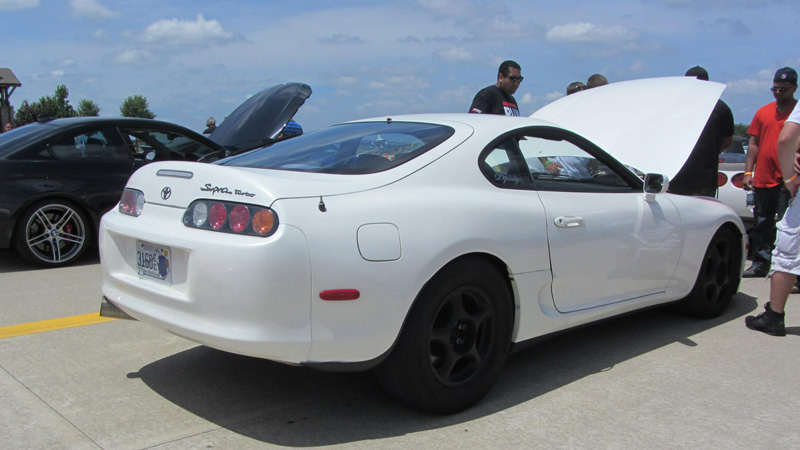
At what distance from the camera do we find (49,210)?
6.65 meters

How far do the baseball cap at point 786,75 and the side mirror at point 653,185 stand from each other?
247 centimetres

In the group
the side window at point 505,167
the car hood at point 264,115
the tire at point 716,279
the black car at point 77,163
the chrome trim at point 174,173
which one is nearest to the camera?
the chrome trim at point 174,173

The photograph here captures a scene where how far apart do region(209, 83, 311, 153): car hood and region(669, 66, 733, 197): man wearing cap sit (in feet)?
12.6

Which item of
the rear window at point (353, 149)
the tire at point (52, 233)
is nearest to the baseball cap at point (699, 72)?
the rear window at point (353, 149)

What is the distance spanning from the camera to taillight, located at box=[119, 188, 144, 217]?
3266mm

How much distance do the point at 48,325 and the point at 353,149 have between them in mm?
2523

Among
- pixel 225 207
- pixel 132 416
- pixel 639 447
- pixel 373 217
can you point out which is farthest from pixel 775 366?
pixel 132 416

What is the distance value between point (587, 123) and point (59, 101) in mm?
95440

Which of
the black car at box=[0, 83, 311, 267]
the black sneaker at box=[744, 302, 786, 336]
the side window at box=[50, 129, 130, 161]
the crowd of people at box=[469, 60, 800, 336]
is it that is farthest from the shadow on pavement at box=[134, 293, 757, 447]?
the side window at box=[50, 129, 130, 161]

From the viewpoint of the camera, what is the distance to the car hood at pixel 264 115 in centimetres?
709

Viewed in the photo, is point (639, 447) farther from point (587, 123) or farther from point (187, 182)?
point (587, 123)

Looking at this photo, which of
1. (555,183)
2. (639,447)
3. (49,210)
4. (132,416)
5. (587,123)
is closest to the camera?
(639,447)

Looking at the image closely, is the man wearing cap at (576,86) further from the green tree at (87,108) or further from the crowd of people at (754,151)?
the green tree at (87,108)

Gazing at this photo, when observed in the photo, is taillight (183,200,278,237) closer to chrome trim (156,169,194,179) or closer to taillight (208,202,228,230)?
taillight (208,202,228,230)
